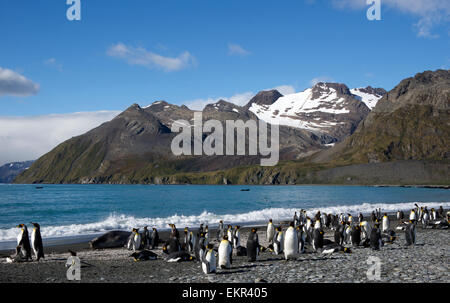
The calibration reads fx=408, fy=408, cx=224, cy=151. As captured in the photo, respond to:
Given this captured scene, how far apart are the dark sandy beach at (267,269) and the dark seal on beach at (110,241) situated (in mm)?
3447

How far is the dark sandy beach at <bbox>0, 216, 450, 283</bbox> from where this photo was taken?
12.4 metres

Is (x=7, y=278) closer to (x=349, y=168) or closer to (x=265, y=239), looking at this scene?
(x=265, y=239)

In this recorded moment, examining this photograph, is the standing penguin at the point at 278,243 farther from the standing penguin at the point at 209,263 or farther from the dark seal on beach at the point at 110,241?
the dark seal on beach at the point at 110,241

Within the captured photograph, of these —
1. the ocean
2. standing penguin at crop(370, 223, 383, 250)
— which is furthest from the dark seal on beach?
standing penguin at crop(370, 223, 383, 250)

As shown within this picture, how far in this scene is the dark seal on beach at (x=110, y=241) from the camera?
73.6ft

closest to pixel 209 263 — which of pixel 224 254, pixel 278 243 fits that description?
pixel 224 254

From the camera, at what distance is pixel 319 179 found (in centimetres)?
18175

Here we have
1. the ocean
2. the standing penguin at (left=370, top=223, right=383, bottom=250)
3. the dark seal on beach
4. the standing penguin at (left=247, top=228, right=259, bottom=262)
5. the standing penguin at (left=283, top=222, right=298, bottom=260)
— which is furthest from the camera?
the ocean

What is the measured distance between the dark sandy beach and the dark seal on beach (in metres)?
3.45

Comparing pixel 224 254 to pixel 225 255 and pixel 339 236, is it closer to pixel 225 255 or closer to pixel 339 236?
pixel 225 255

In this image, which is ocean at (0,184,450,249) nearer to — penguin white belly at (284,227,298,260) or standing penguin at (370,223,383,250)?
penguin white belly at (284,227,298,260)

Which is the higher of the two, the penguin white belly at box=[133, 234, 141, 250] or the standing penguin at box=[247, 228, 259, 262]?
the standing penguin at box=[247, 228, 259, 262]

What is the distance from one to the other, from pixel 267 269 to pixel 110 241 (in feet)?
38.4
